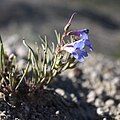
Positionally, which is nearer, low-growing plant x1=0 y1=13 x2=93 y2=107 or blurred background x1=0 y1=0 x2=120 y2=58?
low-growing plant x1=0 y1=13 x2=93 y2=107

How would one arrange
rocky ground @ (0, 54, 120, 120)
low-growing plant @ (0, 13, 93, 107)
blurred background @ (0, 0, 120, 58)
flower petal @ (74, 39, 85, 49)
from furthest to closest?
blurred background @ (0, 0, 120, 58)
rocky ground @ (0, 54, 120, 120)
low-growing plant @ (0, 13, 93, 107)
flower petal @ (74, 39, 85, 49)

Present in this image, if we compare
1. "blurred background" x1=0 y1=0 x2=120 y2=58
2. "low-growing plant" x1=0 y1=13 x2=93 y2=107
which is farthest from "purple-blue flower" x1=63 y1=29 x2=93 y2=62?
"blurred background" x1=0 y1=0 x2=120 y2=58

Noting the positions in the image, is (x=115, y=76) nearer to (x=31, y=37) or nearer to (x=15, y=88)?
(x=15, y=88)

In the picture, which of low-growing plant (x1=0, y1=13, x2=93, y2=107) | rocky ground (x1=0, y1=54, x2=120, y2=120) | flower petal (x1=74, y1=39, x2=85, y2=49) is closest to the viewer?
flower petal (x1=74, y1=39, x2=85, y2=49)

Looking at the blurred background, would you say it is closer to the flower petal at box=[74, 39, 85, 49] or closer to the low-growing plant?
the low-growing plant

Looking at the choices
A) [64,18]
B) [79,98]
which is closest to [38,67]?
[79,98]
